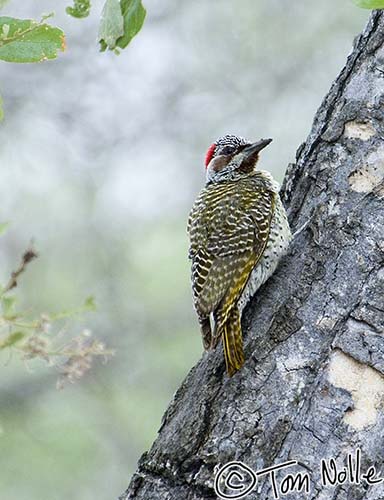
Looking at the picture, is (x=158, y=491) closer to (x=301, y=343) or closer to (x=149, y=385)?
(x=301, y=343)

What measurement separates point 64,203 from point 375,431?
7.09 metres

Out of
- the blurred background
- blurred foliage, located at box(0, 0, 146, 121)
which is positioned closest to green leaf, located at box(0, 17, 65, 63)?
blurred foliage, located at box(0, 0, 146, 121)

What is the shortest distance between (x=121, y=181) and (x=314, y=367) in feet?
23.3

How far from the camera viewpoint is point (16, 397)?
871cm

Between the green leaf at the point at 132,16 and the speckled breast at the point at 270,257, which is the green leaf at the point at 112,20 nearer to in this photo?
the green leaf at the point at 132,16

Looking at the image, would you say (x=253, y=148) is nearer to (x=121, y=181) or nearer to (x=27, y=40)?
(x=27, y=40)

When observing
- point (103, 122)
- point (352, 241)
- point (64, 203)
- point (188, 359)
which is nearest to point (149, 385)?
point (188, 359)

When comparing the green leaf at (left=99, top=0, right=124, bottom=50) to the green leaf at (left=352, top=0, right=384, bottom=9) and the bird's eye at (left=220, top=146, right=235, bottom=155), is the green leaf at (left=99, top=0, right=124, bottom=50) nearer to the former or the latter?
the green leaf at (left=352, top=0, right=384, bottom=9)

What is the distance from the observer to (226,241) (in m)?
4.16

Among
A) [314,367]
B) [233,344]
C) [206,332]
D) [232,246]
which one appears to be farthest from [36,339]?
[232,246]

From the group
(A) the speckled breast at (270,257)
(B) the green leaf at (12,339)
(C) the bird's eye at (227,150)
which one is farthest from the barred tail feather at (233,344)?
(C) the bird's eye at (227,150)

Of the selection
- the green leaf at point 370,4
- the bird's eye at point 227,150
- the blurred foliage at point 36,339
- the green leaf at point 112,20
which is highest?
the bird's eye at point 227,150

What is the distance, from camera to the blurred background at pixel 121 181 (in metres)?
8.63

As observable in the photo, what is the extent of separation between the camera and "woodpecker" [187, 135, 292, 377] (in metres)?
3.64
